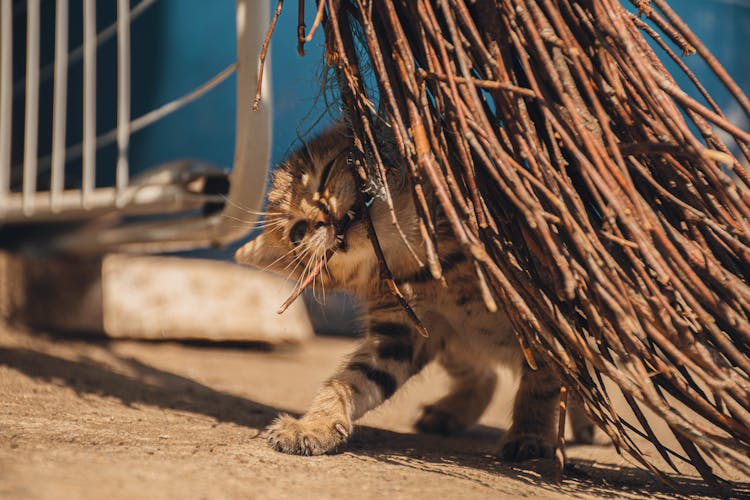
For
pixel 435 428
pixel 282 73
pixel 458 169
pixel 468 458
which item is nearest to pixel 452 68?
pixel 458 169

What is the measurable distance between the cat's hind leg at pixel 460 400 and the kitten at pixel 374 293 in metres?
0.28

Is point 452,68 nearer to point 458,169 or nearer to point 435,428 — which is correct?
point 458,169

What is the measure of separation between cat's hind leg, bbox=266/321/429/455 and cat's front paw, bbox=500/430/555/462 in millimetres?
281

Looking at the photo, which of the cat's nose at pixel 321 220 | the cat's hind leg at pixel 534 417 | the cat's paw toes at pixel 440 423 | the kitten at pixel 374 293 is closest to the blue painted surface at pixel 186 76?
the kitten at pixel 374 293

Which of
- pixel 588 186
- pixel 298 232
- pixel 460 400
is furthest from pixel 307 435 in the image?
pixel 460 400

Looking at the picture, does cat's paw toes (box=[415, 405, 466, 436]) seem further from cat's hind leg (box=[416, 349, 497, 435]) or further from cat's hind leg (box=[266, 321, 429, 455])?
cat's hind leg (box=[266, 321, 429, 455])

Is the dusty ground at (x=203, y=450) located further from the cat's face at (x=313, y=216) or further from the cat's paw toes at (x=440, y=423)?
the cat's face at (x=313, y=216)

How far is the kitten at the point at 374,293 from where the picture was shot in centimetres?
162

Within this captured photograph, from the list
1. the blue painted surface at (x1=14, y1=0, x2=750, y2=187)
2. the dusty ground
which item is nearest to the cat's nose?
the dusty ground

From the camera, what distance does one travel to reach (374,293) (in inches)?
72.9

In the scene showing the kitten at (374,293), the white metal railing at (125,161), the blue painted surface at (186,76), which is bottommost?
the kitten at (374,293)

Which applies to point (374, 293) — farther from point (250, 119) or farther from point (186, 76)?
point (186, 76)

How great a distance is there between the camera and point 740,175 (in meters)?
1.26

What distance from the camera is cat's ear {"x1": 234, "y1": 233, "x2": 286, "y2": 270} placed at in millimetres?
1827
